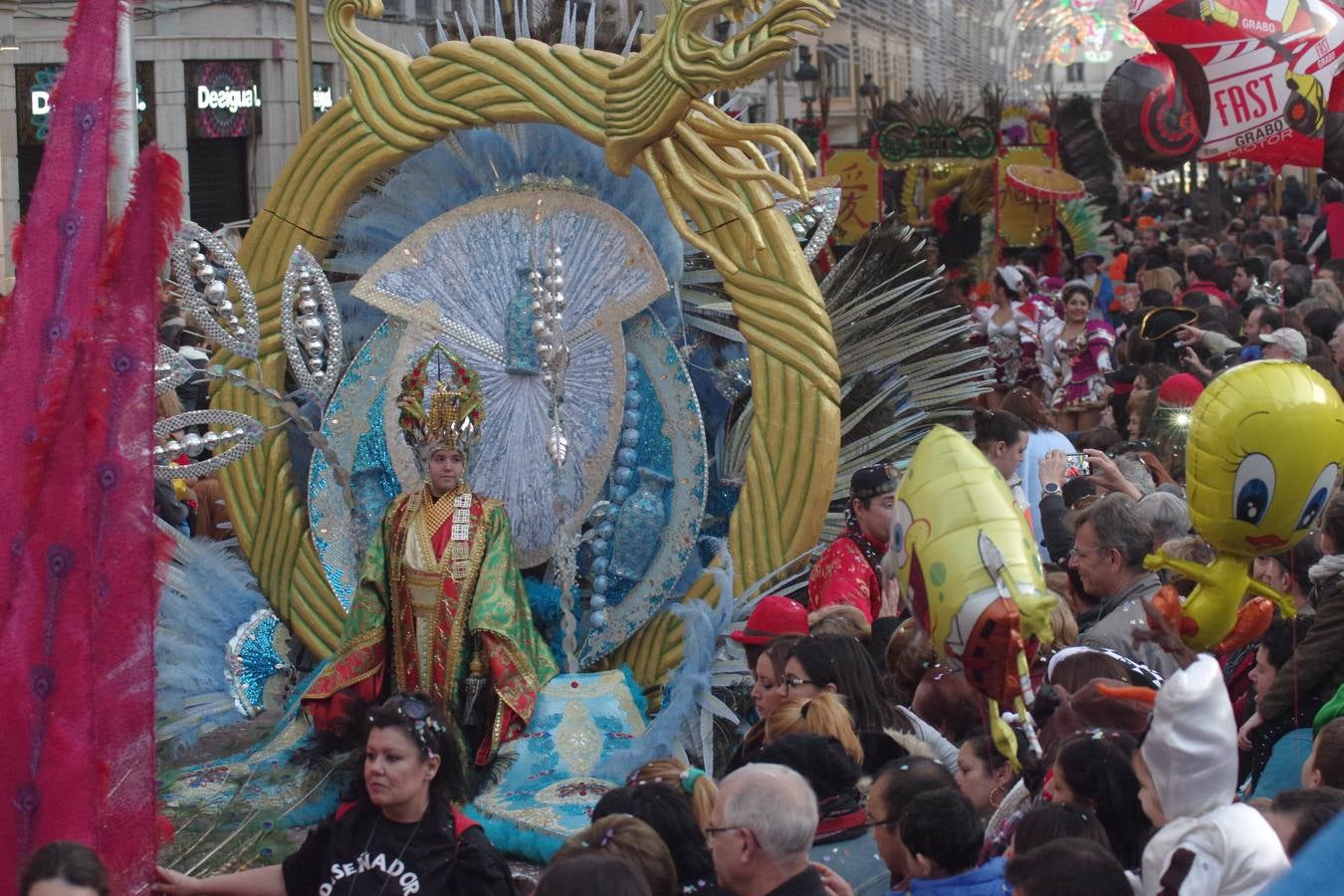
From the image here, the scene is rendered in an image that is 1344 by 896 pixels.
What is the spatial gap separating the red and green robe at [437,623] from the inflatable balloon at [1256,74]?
490 centimetres

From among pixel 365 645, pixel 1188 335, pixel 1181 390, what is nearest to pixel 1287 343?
pixel 1181 390

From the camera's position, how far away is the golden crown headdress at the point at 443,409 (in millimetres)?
6094

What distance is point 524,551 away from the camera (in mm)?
6852

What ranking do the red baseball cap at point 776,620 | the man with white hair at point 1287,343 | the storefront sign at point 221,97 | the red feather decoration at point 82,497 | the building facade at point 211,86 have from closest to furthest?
the red feather decoration at point 82,497, the red baseball cap at point 776,620, the man with white hair at point 1287,343, the building facade at point 211,86, the storefront sign at point 221,97

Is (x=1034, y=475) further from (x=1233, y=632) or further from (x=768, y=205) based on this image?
(x=1233, y=632)

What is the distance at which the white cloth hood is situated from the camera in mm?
3072

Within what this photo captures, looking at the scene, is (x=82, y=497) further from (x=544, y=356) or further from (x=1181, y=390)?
(x=1181, y=390)

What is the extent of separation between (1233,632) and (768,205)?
101 inches

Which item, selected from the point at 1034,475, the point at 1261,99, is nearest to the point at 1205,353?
the point at 1261,99

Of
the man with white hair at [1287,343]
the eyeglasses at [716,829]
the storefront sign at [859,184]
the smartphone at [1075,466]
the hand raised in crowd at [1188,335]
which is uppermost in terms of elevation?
the storefront sign at [859,184]

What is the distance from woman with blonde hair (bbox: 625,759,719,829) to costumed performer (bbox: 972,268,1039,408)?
7.03 meters

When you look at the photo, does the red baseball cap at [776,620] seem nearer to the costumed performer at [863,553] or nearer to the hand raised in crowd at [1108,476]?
the costumed performer at [863,553]

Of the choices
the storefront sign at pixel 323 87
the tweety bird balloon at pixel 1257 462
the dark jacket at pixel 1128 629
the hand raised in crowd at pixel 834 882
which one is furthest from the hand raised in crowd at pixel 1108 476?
the storefront sign at pixel 323 87

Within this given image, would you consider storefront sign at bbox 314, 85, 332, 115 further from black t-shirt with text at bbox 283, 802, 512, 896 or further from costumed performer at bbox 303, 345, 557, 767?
black t-shirt with text at bbox 283, 802, 512, 896
